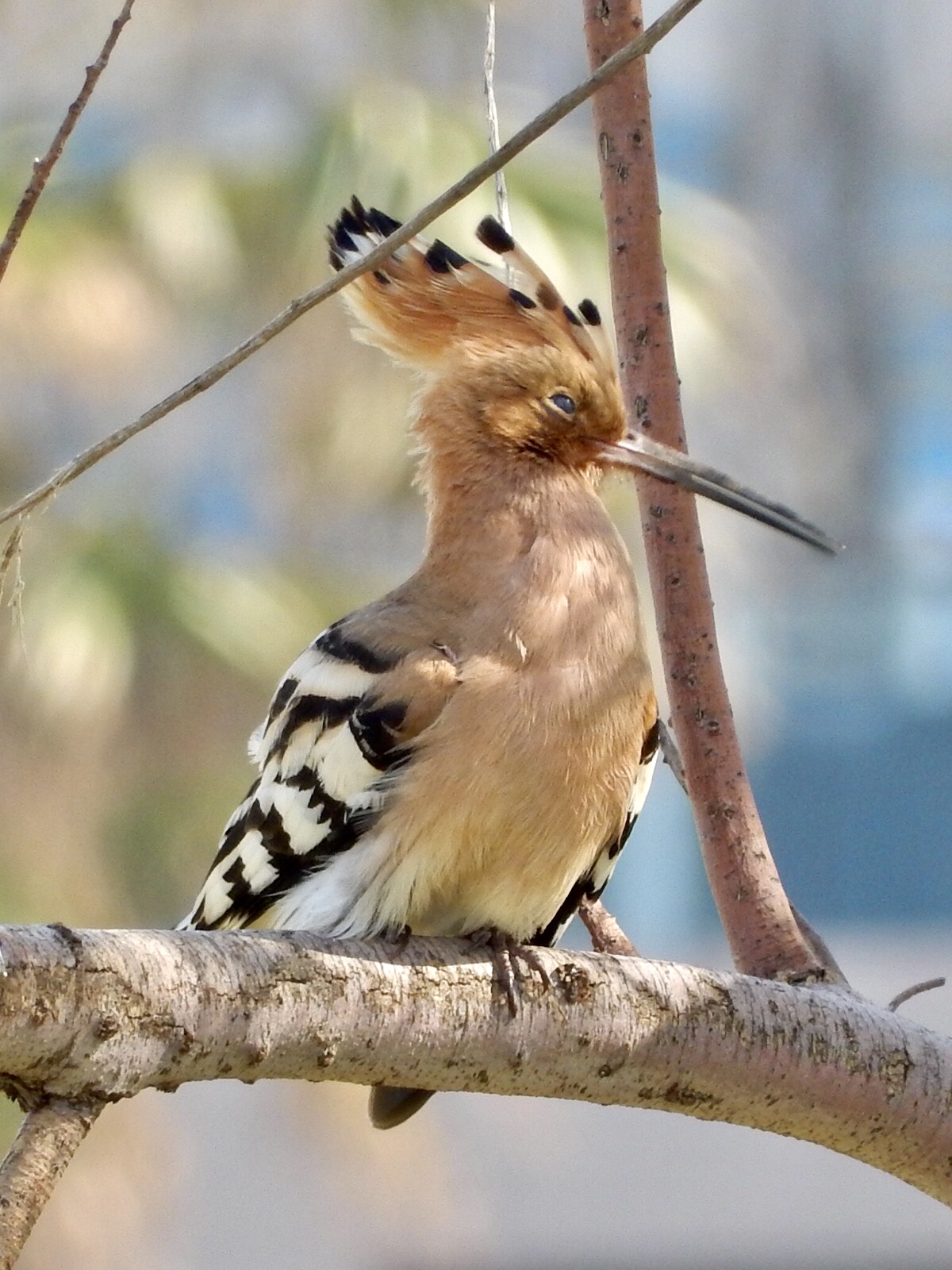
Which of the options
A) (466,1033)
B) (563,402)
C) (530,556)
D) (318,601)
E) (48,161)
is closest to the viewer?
(48,161)

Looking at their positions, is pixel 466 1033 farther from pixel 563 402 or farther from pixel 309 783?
pixel 563 402

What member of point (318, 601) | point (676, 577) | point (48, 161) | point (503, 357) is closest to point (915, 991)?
point (676, 577)

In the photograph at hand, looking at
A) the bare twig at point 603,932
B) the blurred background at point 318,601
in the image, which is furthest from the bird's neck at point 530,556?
the blurred background at point 318,601

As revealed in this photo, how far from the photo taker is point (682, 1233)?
217 inches

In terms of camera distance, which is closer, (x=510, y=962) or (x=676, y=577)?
(x=510, y=962)

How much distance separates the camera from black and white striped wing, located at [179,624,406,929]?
1.38 m

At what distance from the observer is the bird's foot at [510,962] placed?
1109 millimetres

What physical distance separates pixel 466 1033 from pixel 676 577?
1.51 ft

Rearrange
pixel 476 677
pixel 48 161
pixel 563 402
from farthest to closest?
pixel 563 402
pixel 476 677
pixel 48 161

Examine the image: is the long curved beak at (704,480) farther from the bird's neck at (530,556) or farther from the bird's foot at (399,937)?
the bird's foot at (399,937)

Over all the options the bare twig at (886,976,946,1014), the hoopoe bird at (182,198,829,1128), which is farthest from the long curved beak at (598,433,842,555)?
the bare twig at (886,976,946,1014)

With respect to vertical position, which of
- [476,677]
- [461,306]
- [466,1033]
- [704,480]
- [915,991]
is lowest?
[466,1033]

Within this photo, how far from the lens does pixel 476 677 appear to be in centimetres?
135

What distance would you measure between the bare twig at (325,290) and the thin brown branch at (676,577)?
429 mm
